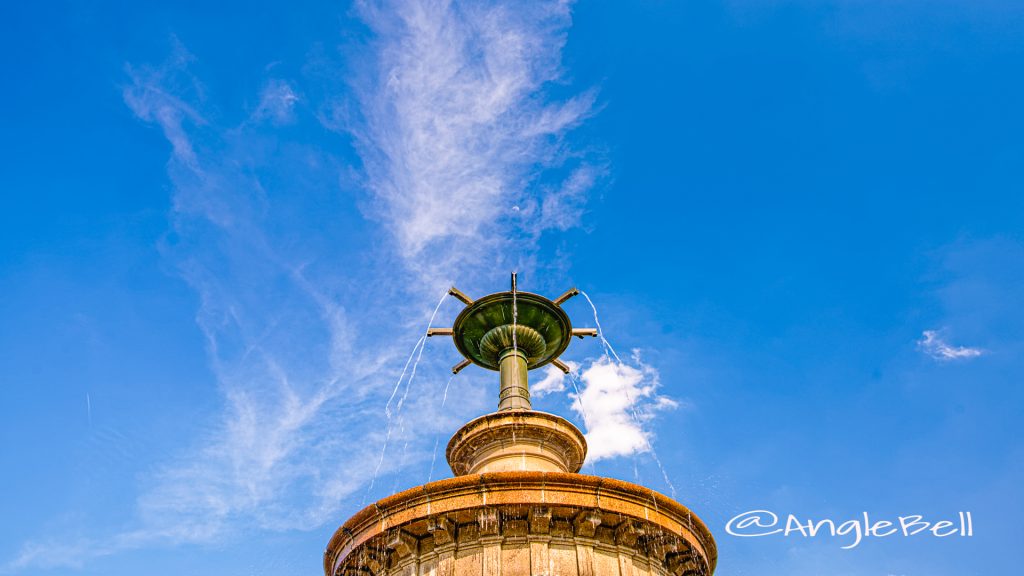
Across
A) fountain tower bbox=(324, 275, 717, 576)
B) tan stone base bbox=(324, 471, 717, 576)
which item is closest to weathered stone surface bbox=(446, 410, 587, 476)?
fountain tower bbox=(324, 275, 717, 576)

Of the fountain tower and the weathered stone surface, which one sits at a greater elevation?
the weathered stone surface

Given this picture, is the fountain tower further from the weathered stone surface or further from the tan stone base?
the weathered stone surface

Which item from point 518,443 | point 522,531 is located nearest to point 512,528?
point 522,531

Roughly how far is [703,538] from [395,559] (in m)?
3.96

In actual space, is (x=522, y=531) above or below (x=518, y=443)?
below

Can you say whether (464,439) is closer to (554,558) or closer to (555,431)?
(555,431)

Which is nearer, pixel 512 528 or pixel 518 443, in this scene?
pixel 512 528

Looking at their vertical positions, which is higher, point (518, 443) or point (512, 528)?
point (518, 443)

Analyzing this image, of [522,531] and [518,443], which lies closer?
[522,531]

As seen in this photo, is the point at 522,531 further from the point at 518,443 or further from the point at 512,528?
the point at 518,443

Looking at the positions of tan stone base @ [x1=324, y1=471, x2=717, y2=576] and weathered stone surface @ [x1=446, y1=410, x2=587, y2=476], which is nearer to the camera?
tan stone base @ [x1=324, y1=471, x2=717, y2=576]

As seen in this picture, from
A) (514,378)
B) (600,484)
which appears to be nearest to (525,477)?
(600,484)

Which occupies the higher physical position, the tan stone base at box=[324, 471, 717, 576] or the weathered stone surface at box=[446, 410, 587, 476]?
the weathered stone surface at box=[446, 410, 587, 476]

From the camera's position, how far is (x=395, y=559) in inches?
406
